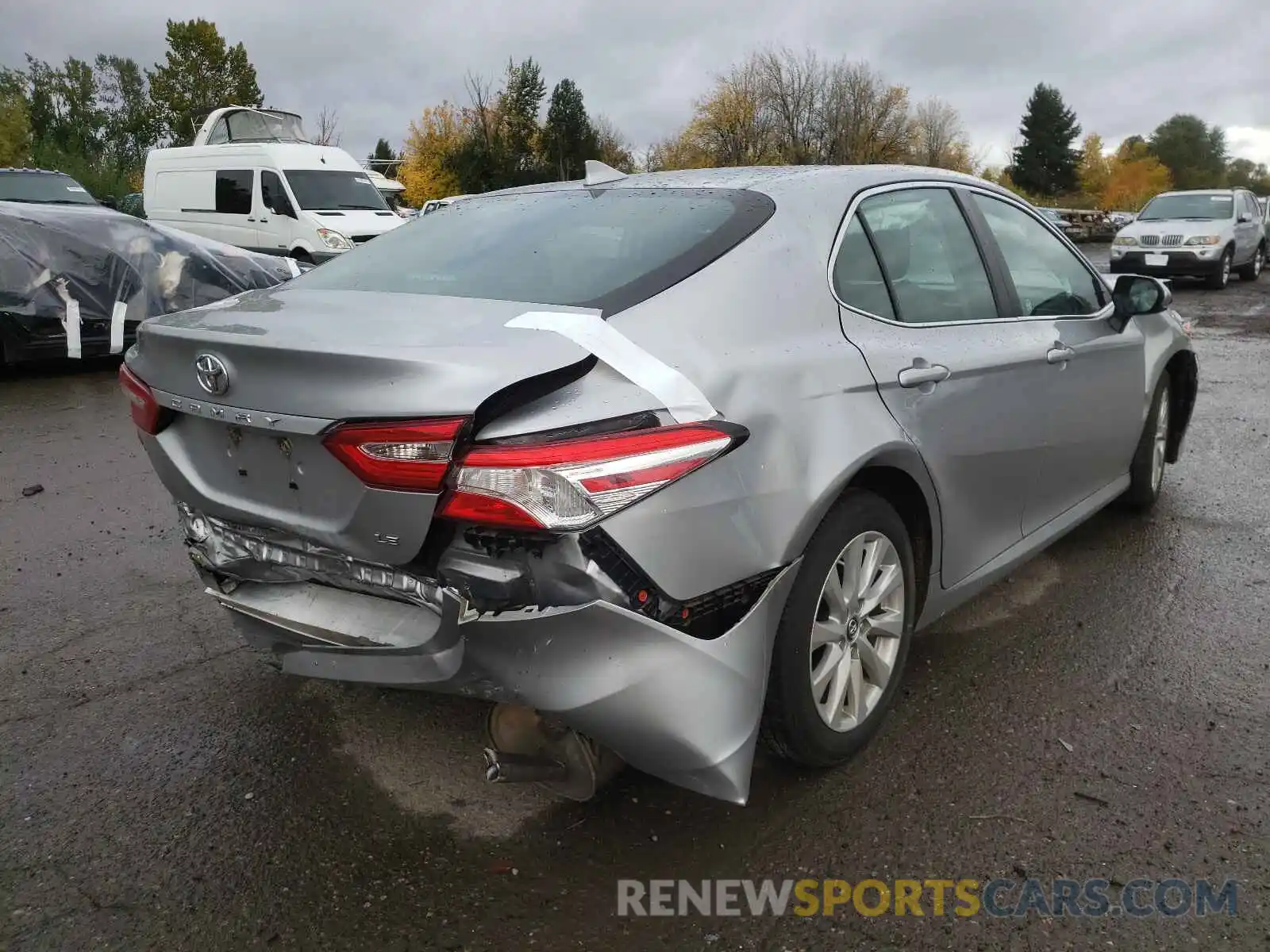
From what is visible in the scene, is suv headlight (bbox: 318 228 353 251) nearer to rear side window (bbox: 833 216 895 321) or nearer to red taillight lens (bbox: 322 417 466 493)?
rear side window (bbox: 833 216 895 321)

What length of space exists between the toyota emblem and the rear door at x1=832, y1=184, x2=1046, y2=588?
4.96 feet

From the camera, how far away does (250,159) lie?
15.7m

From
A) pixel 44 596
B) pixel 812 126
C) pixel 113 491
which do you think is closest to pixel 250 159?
pixel 113 491

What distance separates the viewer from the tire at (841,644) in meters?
2.38

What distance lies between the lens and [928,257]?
3119mm

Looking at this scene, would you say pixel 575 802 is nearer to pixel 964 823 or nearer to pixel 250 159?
pixel 964 823

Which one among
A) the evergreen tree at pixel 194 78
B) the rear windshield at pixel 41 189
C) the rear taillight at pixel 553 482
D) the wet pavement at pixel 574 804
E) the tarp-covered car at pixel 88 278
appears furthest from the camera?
the evergreen tree at pixel 194 78

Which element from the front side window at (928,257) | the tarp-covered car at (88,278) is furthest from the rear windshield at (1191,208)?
the front side window at (928,257)

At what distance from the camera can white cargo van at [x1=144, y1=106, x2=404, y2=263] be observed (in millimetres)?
15266

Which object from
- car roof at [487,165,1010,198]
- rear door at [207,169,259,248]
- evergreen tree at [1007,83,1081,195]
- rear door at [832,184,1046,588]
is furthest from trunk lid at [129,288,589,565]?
evergreen tree at [1007,83,1081,195]

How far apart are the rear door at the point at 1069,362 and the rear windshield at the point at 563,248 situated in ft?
4.24

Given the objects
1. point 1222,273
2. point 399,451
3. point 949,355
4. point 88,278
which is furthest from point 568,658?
point 1222,273

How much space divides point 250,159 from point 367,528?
51.0 feet

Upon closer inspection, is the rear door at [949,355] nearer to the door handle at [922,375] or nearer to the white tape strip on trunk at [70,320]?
the door handle at [922,375]
